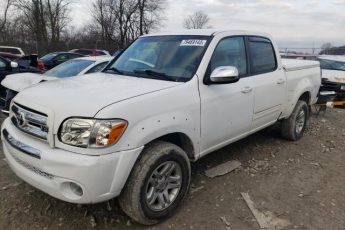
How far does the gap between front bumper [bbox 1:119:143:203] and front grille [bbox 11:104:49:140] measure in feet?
0.27

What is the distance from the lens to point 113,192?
9.07 ft

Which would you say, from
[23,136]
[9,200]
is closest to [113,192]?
[23,136]

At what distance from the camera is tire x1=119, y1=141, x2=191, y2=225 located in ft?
9.58

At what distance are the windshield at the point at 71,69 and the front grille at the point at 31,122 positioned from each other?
3.66 m

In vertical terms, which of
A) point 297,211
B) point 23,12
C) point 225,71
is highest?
point 23,12

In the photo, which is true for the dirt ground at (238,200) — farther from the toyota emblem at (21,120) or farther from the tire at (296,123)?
the toyota emblem at (21,120)

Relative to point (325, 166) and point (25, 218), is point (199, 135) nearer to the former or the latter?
point (25, 218)

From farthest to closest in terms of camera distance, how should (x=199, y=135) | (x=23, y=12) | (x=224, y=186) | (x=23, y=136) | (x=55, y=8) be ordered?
(x=55, y=8), (x=23, y=12), (x=224, y=186), (x=199, y=135), (x=23, y=136)

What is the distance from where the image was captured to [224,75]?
134 inches

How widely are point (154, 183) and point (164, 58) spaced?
148 centimetres

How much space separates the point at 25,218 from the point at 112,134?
4.78ft

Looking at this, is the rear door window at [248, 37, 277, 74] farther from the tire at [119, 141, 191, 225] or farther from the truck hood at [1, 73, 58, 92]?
the truck hood at [1, 73, 58, 92]

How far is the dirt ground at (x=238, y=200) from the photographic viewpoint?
3.28 metres

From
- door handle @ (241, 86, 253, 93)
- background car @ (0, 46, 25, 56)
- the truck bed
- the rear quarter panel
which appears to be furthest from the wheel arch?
background car @ (0, 46, 25, 56)
